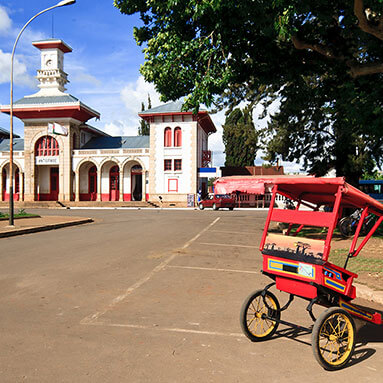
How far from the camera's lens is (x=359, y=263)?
823cm

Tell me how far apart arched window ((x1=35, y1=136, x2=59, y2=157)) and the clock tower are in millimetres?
5980

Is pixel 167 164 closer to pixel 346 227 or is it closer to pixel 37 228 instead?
pixel 37 228

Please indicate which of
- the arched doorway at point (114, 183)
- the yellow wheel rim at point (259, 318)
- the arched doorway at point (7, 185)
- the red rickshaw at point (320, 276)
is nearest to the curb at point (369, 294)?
the red rickshaw at point (320, 276)

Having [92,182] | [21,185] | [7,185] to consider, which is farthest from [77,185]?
[7,185]

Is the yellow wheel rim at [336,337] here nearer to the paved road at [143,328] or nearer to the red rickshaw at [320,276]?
the red rickshaw at [320,276]

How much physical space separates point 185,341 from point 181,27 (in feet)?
34.3

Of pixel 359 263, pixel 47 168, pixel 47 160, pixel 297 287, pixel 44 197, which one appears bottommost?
pixel 44 197

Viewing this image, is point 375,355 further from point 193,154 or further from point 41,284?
point 193,154

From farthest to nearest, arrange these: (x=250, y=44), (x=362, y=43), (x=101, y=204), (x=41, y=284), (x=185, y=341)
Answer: (x=101, y=204) < (x=362, y=43) < (x=250, y=44) < (x=41, y=284) < (x=185, y=341)

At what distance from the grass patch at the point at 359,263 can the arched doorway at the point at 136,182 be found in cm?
3617

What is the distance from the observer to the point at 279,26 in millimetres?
9070

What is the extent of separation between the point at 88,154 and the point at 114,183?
15.2 ft

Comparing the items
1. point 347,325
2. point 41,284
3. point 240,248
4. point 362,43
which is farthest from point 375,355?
point 362,43

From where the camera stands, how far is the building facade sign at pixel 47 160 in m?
43.8
